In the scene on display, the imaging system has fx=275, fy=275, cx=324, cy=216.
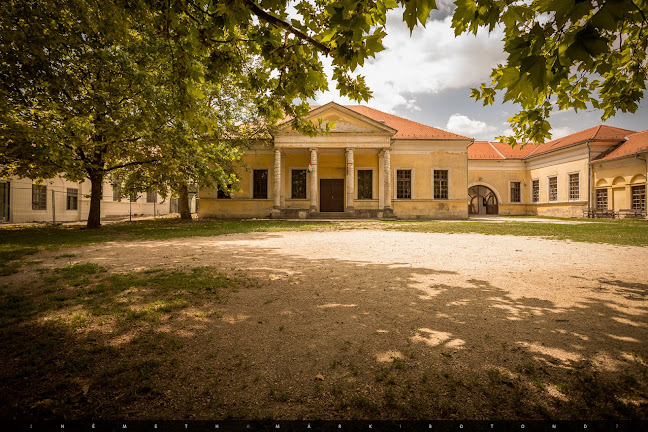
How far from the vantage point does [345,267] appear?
523 cm

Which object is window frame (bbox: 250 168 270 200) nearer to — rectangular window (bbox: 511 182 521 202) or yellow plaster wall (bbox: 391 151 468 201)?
yellow plaster wall (bbox: 391 151 468 201)

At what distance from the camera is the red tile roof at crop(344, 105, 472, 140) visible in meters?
24.1

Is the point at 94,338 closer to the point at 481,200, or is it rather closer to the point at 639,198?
the point at 639,198

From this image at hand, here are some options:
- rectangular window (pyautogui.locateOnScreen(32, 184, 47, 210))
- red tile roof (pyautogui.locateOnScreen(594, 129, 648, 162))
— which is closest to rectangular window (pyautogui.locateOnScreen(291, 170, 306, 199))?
rectangular window (pyautogui.locateOnScreen(32, 184, 47, 210))

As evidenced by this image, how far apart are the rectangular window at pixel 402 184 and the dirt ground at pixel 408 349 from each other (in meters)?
20.1

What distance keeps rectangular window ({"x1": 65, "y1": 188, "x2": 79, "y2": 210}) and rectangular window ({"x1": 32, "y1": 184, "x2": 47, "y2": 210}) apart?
5.13 ft

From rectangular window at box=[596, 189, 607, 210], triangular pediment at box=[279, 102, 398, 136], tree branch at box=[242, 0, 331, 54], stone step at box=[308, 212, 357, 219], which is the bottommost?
stone step at box=[308, 212, 357, 219]

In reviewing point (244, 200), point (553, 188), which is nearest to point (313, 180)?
point (244, 200)

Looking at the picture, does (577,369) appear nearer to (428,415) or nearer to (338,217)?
(428,415)

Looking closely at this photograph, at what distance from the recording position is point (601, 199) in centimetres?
2541

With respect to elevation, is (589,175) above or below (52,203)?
above

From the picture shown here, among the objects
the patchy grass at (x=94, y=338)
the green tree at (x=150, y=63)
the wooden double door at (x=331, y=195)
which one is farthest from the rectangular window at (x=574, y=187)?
the patchy grass at (x=94, y=338)

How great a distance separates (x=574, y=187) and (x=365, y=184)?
21.5 metres

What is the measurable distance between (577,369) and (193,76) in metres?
5.33
